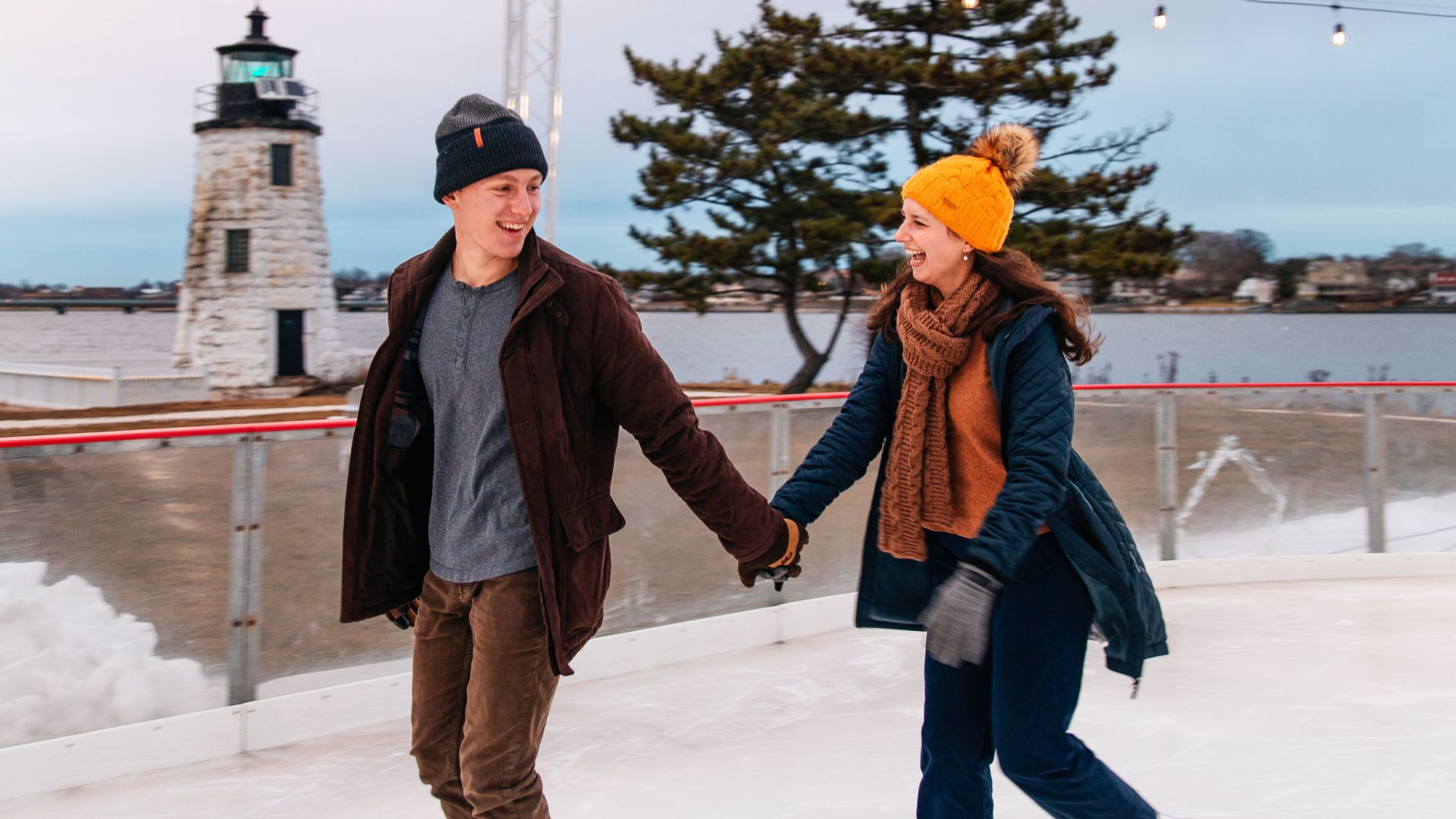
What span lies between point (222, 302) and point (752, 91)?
41.4 ft

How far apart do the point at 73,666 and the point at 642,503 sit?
1.60 m

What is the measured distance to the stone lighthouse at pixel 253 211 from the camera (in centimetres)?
→ 2341

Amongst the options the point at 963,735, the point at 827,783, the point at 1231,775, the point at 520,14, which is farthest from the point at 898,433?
the point at 520,14

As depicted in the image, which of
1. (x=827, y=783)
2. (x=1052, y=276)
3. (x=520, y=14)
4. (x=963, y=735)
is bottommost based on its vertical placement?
(x=827, y=783)

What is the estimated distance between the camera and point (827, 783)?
8.70 feet

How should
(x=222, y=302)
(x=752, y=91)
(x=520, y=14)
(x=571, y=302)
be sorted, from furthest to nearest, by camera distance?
(x=222, y=302)
(x=752, y=91)
(x=520, y=14)
(x=571, y=302)

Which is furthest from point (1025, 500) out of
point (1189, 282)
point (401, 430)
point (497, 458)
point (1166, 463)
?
point (1189, 282)

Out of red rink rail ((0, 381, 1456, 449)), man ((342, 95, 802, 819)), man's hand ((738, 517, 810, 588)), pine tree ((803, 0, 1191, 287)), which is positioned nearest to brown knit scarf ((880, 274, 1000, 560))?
man's hand ((738, 517, 810, 588))

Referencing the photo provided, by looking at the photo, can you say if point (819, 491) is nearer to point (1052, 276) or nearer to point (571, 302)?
point (571, 302)

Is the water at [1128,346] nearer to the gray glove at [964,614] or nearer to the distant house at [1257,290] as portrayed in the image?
the distant house at [1257,290]

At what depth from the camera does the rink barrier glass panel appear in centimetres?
267

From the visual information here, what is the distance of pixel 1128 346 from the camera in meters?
45.9

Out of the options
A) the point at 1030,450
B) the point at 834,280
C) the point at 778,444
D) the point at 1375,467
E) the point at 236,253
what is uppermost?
the point at 236,253

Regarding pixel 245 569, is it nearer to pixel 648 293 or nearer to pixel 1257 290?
pixel 648 293
